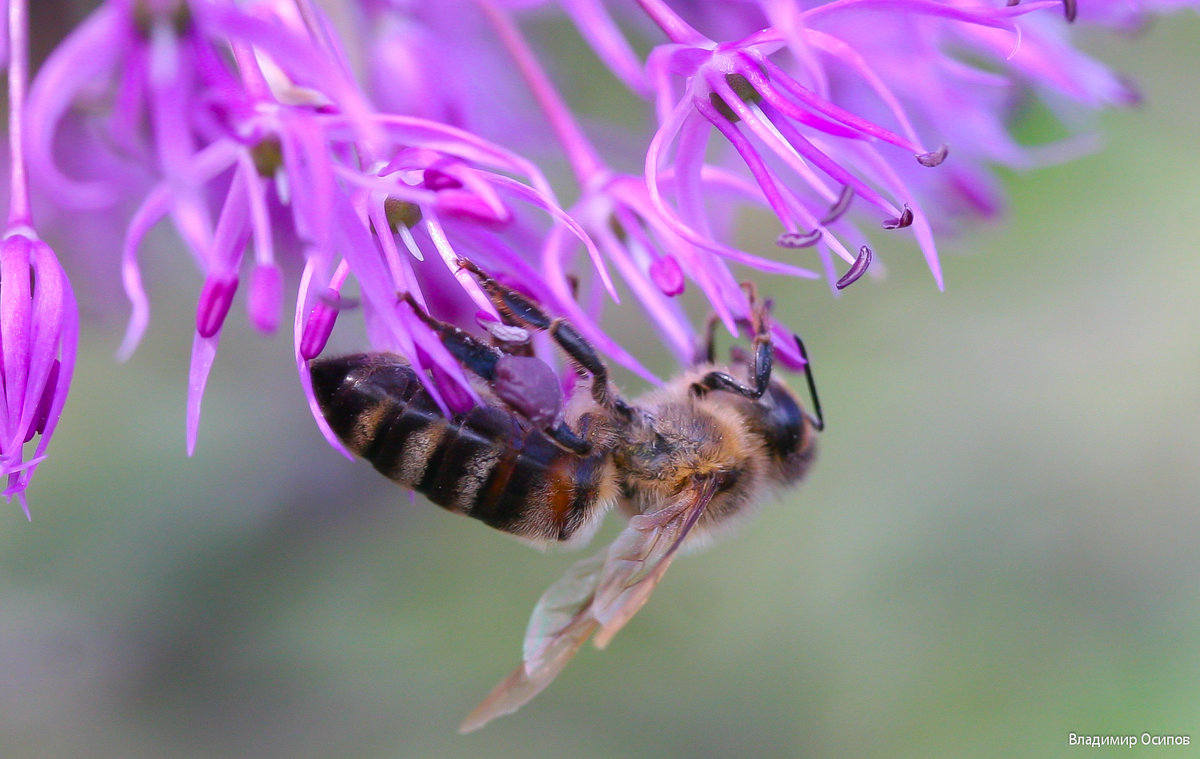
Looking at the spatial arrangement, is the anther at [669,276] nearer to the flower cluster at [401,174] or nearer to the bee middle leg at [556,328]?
the flower cluster at [401,174]

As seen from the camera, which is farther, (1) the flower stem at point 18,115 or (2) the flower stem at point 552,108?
(2) the flower stem at point 552,108

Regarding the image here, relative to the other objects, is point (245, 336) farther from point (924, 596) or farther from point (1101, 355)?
point (1101, 355)

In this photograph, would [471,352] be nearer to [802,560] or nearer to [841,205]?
[841,205]

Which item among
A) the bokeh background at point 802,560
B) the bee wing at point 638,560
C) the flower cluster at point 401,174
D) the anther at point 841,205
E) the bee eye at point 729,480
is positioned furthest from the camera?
the bokeh background at point 802,560

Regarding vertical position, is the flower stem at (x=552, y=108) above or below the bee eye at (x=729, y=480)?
above

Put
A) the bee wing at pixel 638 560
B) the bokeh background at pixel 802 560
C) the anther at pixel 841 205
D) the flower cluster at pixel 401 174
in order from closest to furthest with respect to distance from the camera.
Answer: the flower cluster at pixel 401 174 → the anther at pixel 841 205 → the bee wing at pixel 638 560 → the bokeh background at pixel 802 560

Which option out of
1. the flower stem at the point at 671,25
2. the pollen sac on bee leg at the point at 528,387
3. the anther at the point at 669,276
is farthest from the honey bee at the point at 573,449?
the flower stem at the point at 671,25

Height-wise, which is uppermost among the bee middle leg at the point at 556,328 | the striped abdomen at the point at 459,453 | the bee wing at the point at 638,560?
the bee middle leg at the point at 556,328
